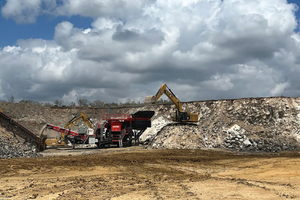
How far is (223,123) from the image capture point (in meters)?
37.4

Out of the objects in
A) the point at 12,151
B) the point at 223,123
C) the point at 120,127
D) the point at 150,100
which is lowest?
the point at 12,151

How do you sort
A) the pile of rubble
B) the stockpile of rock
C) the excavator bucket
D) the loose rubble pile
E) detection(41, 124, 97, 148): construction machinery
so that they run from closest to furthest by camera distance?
the loose rubble pile → the excavator bucket → the stockpile of rock → the pile of rubble → detection(41, 124, 97, 148): construction machinery

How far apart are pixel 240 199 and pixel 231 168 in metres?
7.10

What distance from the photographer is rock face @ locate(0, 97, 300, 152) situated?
30.3 metres

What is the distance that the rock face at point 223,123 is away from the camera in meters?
30.3

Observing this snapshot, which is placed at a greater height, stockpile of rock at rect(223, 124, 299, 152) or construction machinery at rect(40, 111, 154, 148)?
construction machinery at rect(40, 111, 154, 148)

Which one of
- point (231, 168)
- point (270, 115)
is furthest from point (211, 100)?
point (231, 168)

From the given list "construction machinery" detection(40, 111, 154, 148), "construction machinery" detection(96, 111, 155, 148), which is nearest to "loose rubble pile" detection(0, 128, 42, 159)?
"construction machinery" detection(40, 111, 154, 148)

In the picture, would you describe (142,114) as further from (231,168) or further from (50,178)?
(50,178)

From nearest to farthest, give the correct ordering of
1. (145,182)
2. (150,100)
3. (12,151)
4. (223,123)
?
(145,182) → (12,151) → (150,100) → (223,123)

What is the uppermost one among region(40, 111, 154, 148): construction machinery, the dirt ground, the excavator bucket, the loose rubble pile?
the excavator bucket

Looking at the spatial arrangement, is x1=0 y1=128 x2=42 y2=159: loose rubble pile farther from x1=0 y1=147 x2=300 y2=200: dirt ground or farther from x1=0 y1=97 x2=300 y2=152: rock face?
x1=0 y1=97 x2=300 y2=152: rock face

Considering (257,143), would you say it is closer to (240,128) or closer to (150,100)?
(240,128)

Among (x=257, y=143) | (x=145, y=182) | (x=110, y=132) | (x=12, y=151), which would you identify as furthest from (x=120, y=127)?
(x=145, y=182)
